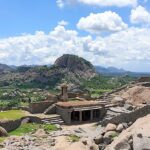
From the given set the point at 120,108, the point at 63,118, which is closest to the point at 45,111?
the point at 63,118

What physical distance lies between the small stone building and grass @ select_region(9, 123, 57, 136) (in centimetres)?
456

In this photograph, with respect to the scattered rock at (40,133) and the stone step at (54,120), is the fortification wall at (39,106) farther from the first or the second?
the scattered rock at (40,133)

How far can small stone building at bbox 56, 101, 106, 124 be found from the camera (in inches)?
1957

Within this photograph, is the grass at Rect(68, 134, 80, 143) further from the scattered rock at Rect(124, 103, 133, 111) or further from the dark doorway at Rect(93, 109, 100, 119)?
the scattered rock at Rect(124, 103, 133, 111)

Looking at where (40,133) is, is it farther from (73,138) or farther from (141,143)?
(141,143)

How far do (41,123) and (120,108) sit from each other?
39.9 ft

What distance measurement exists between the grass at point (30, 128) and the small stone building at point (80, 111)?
456 centimetres

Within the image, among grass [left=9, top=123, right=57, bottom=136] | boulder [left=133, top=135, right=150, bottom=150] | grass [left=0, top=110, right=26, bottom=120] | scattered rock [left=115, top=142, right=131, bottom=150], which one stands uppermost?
boulder [left=133, top=135, right=150, bottom=150]

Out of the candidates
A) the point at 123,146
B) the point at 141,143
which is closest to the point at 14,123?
the point at 123,146

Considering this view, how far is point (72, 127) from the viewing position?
154ft

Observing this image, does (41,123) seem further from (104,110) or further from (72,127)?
(104,110)

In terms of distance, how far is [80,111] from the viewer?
5081 cm

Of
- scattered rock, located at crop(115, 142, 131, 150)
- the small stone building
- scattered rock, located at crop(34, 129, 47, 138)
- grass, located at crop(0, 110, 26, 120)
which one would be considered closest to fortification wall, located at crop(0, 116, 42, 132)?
grass, located at crop(0, 110, 26, 120)

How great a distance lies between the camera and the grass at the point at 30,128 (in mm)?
43344
